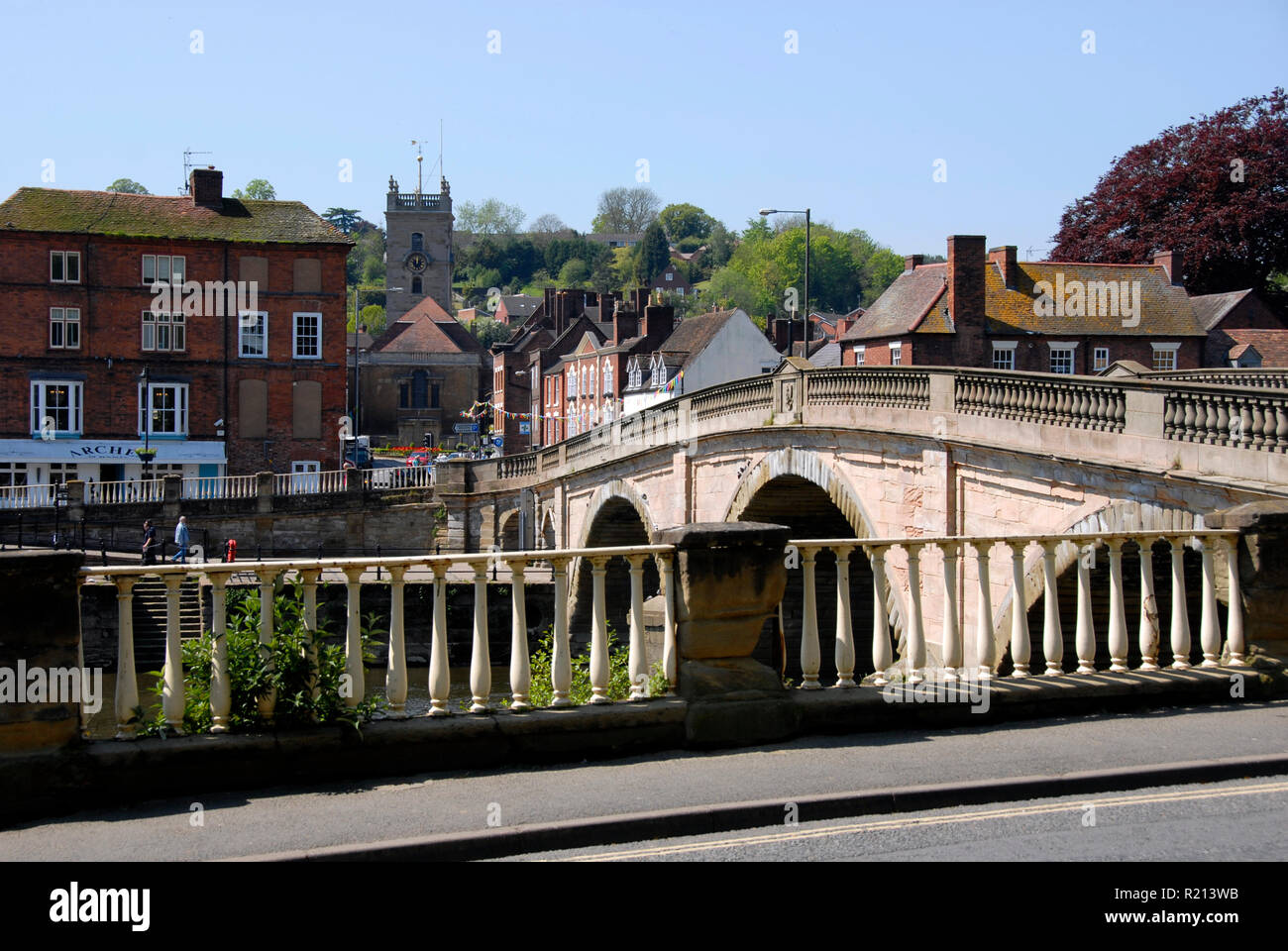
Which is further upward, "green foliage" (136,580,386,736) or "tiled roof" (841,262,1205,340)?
"tiled roof" (841,262,1205,340)

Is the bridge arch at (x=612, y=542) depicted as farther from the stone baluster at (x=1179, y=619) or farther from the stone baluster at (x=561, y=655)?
the stone baluster at (x=561, y=655)

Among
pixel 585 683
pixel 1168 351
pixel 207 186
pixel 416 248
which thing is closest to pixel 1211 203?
pixel 1168 351

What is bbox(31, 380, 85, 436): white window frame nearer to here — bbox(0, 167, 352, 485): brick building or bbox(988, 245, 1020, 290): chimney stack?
bbox(0, 167, 352, 485): brick building

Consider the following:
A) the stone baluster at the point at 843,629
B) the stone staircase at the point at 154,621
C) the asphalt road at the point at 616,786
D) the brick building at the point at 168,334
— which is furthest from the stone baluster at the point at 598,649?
the brick building at the point at 168,334

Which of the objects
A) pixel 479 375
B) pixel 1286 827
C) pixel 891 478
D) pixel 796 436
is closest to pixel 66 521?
pixel 796 436

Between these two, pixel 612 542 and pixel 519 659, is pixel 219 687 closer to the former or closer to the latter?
pixel 519 659

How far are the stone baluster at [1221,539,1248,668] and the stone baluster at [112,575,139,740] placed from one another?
253 inches

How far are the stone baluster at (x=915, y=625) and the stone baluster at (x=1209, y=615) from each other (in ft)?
6.09

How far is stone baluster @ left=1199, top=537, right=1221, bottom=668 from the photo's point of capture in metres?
7.84

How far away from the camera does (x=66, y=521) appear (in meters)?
39.7

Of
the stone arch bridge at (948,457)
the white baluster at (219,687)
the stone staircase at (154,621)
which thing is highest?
the stone arch bridge at (948,457)

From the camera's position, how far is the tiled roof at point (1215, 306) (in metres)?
45.4

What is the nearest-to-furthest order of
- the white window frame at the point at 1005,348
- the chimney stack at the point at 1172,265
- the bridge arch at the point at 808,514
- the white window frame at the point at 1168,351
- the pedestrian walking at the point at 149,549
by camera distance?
the bridge arch at the point at 808,514, the pedestrian walking at the point at 149,549, the white window frame at the point at 1005,348, the white window frame at the point at 1168,351, the chimney stack at the point at 1172,265

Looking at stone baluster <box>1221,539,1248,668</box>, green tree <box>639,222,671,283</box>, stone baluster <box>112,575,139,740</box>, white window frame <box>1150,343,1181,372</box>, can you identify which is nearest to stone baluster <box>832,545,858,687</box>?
stone baluster <box>1221,539,1248,668</box>
